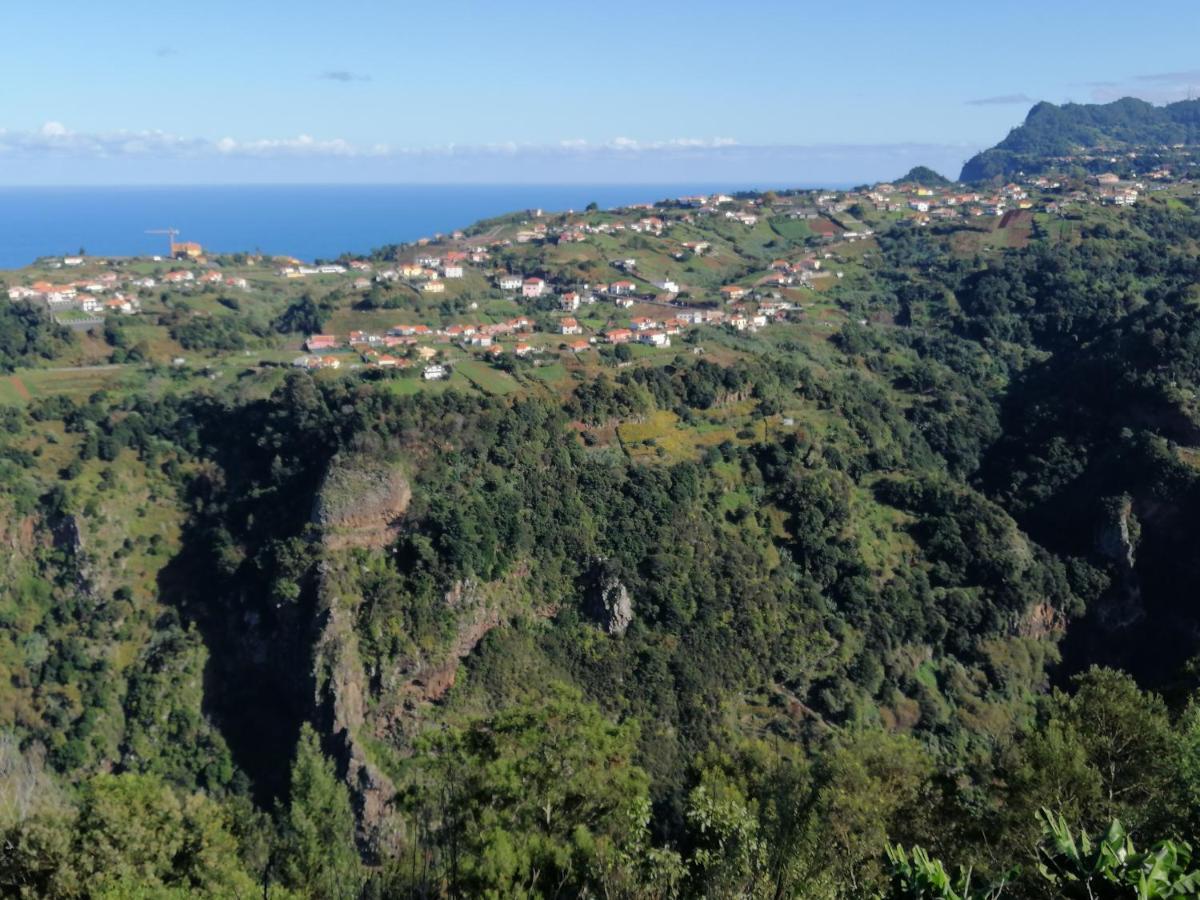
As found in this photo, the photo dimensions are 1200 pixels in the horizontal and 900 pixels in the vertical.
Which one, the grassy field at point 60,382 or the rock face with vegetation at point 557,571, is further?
the grassy field at point 60,382

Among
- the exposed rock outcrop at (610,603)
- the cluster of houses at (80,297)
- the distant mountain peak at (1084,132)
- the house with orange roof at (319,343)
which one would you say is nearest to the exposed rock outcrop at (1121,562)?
the exposed rock outcrop at (610,603)

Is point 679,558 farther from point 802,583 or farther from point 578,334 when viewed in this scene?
point 578,334

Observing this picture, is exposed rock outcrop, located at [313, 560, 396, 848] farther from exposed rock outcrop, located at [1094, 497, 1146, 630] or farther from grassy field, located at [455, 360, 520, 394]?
exposed rock outcrop, located at [1094, 497, 1146, 630]

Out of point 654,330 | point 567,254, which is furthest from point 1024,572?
point 567,254

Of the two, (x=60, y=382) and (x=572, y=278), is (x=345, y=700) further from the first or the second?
(x=572, y=278)

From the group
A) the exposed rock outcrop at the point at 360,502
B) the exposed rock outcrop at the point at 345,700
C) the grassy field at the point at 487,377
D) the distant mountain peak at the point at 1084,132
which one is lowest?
the exposed rock outcrop at the point at 345,700

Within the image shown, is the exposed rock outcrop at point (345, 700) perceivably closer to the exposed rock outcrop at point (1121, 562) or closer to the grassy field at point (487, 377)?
the grassy field at point (487, 377)

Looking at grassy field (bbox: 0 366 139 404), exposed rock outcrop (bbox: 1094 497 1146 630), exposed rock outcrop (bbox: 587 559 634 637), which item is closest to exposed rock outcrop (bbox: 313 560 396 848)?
exposed rock outcrop (bbox: 587 559 634 637)

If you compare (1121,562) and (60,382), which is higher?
(60,382)

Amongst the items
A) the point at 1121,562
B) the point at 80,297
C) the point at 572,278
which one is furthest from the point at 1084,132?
the point at 80,297
